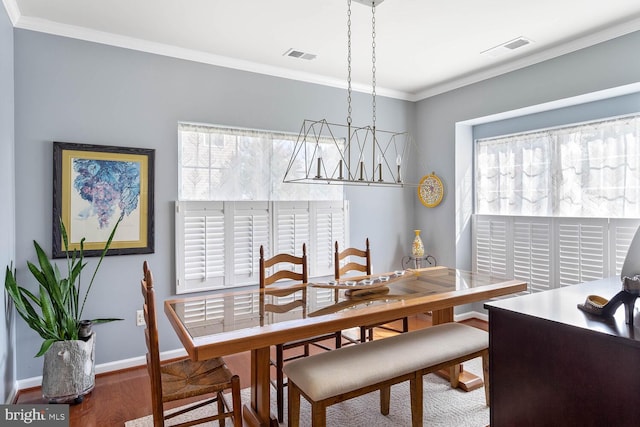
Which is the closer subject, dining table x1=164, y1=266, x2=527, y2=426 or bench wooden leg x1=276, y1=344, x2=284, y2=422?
dining table x1=164, y1=266, x2=527, y2=426

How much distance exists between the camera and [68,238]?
2.92m

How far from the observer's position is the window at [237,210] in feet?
11.2

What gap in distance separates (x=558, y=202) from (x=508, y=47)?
1557 millimetres

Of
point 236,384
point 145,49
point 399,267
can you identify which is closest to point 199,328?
point 236,384

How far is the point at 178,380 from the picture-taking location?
2.05 metres

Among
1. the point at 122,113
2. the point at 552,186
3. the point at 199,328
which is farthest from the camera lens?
the point at 552,186

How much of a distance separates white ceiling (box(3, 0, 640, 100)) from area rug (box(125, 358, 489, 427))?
2.74 meters

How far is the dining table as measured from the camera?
5.90 feet

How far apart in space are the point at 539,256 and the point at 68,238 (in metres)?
4.26

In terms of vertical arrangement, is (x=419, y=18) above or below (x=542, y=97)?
above

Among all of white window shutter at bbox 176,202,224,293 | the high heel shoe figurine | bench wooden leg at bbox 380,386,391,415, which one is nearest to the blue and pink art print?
white window shutter at bbox 176,202,224,293

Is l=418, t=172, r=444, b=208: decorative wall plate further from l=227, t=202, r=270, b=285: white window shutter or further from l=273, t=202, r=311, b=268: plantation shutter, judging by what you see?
l=227, t=202, r=270, b=285: white window shutter

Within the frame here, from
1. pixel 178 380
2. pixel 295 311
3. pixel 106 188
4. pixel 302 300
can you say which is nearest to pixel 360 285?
pixel 302 300

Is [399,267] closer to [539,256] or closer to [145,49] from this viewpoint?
[539,256]
